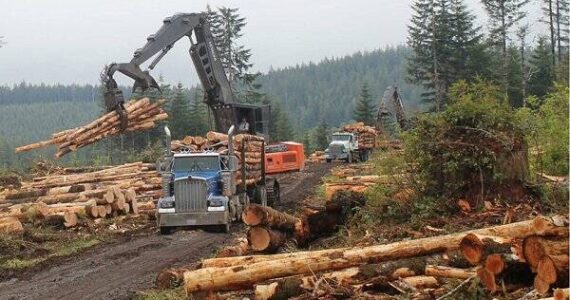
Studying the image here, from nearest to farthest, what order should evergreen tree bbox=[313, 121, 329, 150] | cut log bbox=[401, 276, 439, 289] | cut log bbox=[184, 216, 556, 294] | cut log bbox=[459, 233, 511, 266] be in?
cut log bbox=[459, 233, 511, 266], cut log bbox=[401, 276, 439, 289], cut log bbox=[184, 216, 556, 294], evergreen tree bbox=[313, 121, 329, 150]

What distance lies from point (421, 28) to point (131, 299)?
49.5 m

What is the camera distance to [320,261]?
8.26 metres

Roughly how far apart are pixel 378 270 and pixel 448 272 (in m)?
0.88

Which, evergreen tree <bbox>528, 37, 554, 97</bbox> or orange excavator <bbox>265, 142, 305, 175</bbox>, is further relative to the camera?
evergreen tree <bbox>528, 37, 554, 97</bbox>

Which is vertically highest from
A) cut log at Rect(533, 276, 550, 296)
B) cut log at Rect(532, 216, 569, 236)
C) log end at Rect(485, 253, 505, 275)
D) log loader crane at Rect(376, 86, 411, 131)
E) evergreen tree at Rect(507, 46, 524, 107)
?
evergreen tree at Rect(507, 46, 524, 107)

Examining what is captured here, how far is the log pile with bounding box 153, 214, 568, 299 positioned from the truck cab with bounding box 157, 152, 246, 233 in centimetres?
757

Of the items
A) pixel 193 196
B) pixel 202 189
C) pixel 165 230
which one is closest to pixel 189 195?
pixel 193 196

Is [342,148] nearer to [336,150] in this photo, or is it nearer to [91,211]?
[336,150]

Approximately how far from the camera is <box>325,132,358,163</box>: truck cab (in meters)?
44.0

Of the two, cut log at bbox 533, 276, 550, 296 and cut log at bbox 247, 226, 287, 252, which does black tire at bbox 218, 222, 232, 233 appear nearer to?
cut log at bbox 247, 226, 287, 252

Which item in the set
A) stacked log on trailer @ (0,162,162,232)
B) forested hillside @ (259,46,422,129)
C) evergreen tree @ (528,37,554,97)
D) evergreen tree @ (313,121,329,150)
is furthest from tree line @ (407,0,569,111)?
forested hillside @ (259,46,422,129)

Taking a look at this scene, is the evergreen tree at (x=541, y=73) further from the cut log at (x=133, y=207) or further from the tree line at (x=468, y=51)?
the cut log at (x=133, y=207)

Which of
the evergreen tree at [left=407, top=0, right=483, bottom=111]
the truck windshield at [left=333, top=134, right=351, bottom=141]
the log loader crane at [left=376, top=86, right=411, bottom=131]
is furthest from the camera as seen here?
the evergreen tree at [left=407, top=0, right=483, bottom=111]

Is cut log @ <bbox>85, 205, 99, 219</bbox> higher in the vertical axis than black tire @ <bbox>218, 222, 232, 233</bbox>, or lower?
higher
